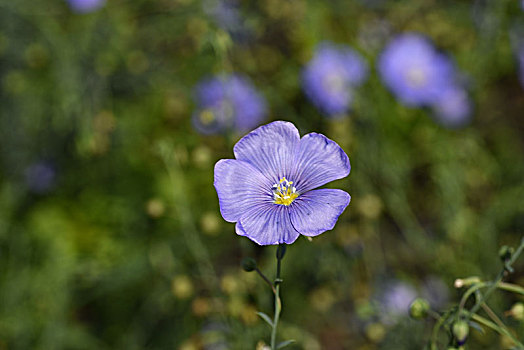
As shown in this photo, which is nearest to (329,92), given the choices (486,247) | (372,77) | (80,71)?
(372,77)

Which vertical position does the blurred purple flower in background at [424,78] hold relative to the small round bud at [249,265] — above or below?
above

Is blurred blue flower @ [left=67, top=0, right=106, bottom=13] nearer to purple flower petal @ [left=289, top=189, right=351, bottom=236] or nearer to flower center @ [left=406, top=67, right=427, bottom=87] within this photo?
flower center @ [left=406, top=67, right=427, bottom=87]

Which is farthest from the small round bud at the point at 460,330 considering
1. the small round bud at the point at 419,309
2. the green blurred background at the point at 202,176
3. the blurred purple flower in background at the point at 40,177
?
the blurred purple flower in background at the point at 40,177

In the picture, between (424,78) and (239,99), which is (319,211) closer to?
(239,99)

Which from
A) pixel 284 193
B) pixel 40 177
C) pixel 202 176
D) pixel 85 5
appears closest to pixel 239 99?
pixel 202 176

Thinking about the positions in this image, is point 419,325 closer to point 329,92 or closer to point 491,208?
point 491,208

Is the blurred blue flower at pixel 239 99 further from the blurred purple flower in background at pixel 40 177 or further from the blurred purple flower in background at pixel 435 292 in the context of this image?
the blurred purple flower in background at pixel 435 292
